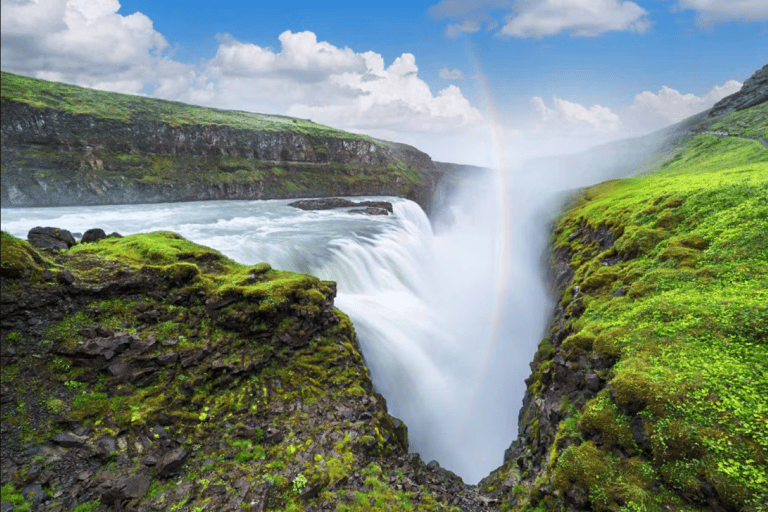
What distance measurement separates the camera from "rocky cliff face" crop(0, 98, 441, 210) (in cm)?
5644

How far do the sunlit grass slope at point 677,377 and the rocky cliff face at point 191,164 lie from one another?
166 feet

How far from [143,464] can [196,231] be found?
34328 millimetres

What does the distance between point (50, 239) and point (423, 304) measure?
23493 millimetres

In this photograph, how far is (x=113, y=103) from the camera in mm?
82625

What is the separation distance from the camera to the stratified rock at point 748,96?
71.4m

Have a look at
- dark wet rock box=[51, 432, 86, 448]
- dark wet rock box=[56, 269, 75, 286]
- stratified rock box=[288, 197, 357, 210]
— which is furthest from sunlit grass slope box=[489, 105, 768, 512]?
stratified rock box=[288, 197, 357, 210]

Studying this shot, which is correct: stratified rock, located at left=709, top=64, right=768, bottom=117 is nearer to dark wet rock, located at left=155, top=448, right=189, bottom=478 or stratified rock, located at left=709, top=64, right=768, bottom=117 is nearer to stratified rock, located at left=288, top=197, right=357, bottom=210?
stratified rock, located at left=288, top=197, right=357, bottom=210

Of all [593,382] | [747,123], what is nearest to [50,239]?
[593,382]

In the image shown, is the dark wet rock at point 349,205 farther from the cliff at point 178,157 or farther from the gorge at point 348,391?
the gorge at point 348,391

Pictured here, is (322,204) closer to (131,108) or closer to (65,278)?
(65,278)

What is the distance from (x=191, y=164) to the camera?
278 feet

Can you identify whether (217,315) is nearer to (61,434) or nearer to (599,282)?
(61,434)

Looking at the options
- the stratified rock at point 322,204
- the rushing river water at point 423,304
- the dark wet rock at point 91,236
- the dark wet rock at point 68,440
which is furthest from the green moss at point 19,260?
the stratified rock at point 322,204

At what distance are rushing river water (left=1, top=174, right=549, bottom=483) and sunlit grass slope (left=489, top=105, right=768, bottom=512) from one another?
21.6ft
